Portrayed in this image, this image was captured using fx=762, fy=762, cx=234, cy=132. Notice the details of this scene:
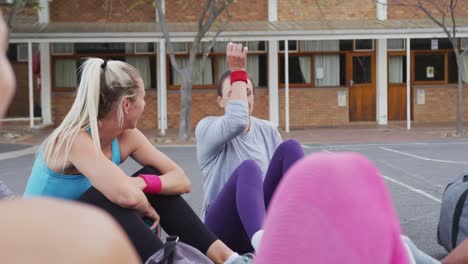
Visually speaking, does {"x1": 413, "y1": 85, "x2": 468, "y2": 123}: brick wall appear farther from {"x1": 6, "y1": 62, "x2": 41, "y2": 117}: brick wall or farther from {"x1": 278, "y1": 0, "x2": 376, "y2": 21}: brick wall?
{"x1": 6, "y1": 62, "x2": 41, "y2": 117}: brick wall

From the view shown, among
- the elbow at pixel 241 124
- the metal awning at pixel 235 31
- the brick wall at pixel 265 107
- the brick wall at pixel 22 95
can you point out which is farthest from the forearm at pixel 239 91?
the brick wall at pixel 22 95

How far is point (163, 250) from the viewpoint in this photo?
3.35 m

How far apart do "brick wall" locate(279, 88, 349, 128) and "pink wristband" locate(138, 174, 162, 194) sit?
65.9ft

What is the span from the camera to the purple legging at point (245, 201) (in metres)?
3.86

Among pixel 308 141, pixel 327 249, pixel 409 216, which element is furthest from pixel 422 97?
pixel 327 249

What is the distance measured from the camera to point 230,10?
2384 centimetres

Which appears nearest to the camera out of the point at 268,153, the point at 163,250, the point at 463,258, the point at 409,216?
the point at 163,250

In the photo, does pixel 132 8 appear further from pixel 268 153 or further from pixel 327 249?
pixel 327 249

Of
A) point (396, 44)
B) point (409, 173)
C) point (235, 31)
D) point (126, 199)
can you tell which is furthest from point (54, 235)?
point (396, 44)

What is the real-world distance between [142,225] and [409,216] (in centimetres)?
503

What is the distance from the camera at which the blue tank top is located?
11.6ft

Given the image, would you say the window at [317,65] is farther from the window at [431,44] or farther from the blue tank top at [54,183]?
the blue tank top at [54,183]

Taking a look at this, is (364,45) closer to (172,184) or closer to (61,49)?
(61,49)

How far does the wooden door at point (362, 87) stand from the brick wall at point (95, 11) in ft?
21.8
